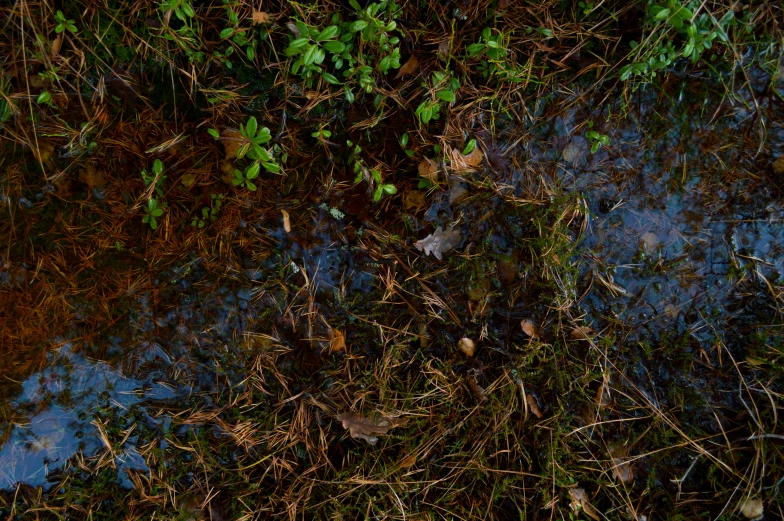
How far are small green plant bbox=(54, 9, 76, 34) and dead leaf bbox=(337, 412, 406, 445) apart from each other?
250cm

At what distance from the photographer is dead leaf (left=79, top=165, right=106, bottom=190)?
2586 mm

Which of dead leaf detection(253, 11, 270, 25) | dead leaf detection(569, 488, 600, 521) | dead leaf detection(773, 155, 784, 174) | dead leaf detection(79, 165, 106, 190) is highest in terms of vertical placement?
dead leaf detection(253, 11, 270, 25)

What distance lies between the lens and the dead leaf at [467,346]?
99.7 inches

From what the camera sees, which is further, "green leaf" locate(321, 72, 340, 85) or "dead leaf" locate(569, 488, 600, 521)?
"dead leaf" locate(569, 488, 600, 521)

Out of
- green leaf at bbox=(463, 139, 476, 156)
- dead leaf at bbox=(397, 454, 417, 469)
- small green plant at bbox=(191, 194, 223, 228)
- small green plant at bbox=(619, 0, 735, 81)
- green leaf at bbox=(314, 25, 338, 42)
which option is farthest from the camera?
small green plant at bbox=(191, 194, 223, 228)

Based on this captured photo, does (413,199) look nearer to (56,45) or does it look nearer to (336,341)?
(336,341)

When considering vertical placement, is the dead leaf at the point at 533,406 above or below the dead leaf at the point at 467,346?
below

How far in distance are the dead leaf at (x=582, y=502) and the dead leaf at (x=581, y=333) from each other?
32.6 inches

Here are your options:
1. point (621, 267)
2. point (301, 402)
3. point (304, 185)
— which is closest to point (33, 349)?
point (301, 402)

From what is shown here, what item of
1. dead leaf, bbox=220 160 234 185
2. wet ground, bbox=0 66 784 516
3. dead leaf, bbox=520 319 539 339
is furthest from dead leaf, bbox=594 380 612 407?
dead leaf, bbox=220 160 234 185

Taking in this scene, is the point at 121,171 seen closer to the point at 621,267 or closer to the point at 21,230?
the point at 21,230

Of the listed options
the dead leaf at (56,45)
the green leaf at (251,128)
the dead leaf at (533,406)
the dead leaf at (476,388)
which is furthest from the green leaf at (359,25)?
the dead leaf at (533,406)

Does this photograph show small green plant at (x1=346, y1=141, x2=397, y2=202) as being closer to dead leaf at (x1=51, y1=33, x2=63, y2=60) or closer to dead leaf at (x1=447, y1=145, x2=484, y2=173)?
dead leaf at (x1=447, y1=145, x2=484, y2=173)

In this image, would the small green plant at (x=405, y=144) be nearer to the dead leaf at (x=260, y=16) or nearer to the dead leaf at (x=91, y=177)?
the dead leaf at (x=260, y=16)
